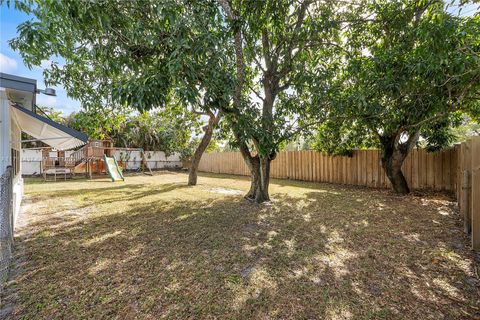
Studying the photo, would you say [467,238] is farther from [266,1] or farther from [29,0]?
[29,0]

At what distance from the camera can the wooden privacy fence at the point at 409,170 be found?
3.16 metres

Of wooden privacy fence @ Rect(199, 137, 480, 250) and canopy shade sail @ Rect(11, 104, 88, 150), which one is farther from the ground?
canopy shade sail @ Rect(11, 104, 88, 150)

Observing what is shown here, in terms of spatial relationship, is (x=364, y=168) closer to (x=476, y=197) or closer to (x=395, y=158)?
(x=395, y=158)

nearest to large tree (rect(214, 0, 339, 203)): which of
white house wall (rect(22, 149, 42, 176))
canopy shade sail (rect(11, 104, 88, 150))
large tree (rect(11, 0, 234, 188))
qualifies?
large tree (rect(11, 0, 234, 188))

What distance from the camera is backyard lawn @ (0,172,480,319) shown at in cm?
195

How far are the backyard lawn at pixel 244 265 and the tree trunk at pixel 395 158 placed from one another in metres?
2.18

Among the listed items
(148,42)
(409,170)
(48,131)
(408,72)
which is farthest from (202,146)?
(409,170)

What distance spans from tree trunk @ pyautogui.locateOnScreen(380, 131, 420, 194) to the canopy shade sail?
311 inches

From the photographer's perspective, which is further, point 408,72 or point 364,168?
point 364,168

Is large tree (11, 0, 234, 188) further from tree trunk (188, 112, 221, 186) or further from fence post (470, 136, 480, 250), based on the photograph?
tree trunk (188, 112, 221, 186)

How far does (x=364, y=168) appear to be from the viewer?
8.80 metres

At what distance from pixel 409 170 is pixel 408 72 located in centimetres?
503

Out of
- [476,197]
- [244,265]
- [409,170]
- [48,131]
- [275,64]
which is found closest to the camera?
[244,265]

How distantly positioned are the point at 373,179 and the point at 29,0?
9938 millimetres
